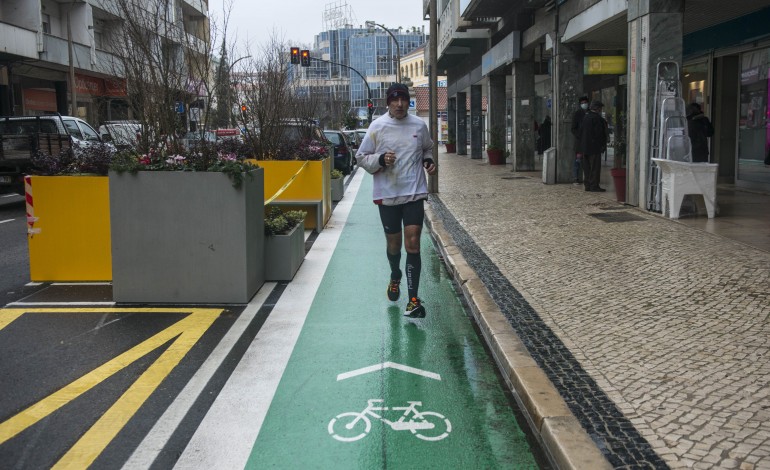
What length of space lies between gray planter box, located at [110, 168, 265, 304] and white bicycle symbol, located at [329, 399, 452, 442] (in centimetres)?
297

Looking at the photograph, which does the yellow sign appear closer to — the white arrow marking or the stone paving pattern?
the stone paving pattern

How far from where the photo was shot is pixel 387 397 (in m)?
4.84

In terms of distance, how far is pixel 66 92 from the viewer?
34.9 metres

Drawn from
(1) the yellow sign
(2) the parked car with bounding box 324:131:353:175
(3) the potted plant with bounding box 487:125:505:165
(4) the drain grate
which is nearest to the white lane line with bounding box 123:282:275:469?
(4) the drain grate

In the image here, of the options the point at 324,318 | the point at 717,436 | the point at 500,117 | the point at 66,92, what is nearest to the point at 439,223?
the point at 324,318

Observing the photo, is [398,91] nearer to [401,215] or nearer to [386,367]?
[401,215]

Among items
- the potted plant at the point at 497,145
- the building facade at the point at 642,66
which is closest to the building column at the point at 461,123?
the potted plant at the point at 497,145

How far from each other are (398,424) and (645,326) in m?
2.45

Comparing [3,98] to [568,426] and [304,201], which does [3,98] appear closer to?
[304,201]

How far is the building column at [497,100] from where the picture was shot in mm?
30438

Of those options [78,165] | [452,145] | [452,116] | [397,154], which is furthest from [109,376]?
[452,116]

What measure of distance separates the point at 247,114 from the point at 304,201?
2342mm

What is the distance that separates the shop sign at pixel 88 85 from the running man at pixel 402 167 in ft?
103

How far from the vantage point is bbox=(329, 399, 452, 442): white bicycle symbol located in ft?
13.9
